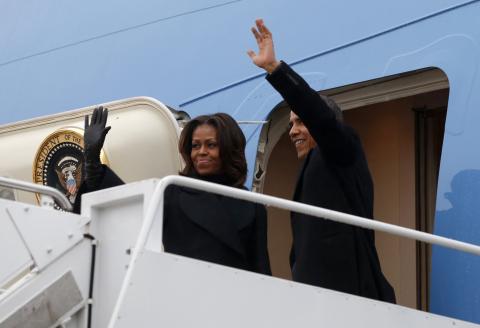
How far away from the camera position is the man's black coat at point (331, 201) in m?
3.64

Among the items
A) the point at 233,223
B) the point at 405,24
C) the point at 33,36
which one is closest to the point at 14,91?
the point at 33,36

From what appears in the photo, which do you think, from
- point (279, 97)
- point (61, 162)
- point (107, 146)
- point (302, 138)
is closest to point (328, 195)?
point (302, 138)

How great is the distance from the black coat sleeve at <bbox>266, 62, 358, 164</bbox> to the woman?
1.32 feet

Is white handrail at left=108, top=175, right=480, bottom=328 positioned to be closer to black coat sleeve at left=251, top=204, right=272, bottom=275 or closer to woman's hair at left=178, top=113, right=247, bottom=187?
black coat sleeve at left=251, top=204, right=272, bottom=275

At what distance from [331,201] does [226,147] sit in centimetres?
48

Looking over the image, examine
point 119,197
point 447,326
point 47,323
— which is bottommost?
point 447,326

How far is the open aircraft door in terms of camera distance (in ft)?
16.6

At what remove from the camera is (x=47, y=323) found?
334cm

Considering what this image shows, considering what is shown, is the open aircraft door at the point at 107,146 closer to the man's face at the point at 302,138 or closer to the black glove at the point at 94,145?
the black glove at the point at 94,145

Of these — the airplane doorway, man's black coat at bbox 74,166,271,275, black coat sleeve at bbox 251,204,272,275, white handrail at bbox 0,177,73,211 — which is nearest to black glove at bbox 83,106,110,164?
white handrail at bbox 0,177,73,211

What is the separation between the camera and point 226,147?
3.95m

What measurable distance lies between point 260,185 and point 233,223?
1.50 meters

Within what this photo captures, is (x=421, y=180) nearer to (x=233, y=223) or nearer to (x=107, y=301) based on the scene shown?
(x=233, y=223)

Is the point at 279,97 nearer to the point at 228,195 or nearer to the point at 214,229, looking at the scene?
the point at 214,229
